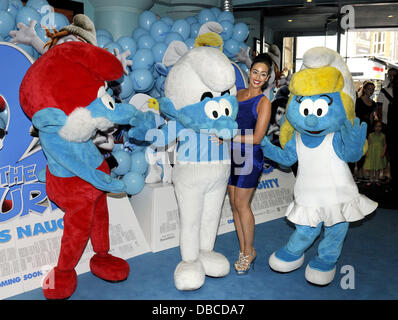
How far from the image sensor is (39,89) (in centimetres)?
210

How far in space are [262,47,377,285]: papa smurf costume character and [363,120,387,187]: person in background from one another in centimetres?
358

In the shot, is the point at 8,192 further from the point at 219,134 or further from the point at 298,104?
the point at 298,104

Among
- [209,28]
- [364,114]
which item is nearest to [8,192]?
[209,28]

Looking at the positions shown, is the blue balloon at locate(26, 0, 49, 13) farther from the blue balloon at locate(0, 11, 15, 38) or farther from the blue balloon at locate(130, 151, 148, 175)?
the blue balloon at locate(130, 151, 148, 175)

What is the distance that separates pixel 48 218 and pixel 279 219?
2.29 metres

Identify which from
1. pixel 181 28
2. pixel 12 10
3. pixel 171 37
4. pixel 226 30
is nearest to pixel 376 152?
pixel 226 30

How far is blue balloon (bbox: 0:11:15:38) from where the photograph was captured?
2.59m

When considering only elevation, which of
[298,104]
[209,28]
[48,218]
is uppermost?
[209,28]

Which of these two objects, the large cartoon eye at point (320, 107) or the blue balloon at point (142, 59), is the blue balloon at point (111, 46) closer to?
the blue balloon at point (142, 59)

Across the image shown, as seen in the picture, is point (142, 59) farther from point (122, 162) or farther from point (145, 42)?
point (122, 162)

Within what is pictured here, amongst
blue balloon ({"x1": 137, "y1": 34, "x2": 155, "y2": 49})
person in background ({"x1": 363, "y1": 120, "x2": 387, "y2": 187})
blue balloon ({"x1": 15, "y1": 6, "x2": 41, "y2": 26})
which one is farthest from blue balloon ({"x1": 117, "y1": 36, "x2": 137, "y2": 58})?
person in background ({"x1": 363, "y1": 120, "x2": 387, "y2": 187})

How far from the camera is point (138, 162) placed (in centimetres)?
316

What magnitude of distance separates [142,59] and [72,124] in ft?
4.79

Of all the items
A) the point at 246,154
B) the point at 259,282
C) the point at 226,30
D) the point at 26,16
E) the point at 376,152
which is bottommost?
the point at 259,282
